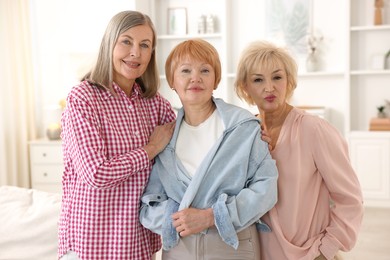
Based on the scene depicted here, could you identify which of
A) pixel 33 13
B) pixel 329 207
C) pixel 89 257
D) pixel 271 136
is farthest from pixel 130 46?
pixel 33 13

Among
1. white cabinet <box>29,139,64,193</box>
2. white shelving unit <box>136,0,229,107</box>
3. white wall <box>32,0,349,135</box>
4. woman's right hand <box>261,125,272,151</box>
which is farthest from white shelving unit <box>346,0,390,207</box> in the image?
woman's right hand <box>261,125,272,151</box>

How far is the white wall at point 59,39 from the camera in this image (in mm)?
5914

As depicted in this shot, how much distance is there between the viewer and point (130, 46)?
181cm

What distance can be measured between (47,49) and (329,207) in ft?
15.9

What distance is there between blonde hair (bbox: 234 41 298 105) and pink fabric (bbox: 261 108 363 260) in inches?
7.4

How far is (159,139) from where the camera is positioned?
179cm

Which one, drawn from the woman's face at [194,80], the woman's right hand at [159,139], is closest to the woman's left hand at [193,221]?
the woman's right hand at [159,139]

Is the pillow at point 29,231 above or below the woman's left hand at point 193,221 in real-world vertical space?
below

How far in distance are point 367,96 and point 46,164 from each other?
3448mm

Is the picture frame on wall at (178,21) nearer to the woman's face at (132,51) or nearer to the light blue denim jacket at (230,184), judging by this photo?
the woman's face at (132,51)

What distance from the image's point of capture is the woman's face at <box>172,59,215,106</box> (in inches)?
66.7

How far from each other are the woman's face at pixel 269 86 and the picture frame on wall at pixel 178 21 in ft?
13.5

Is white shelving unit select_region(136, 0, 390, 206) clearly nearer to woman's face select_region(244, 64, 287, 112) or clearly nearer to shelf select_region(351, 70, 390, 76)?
shelf select_region(351, 70, 390, 76)

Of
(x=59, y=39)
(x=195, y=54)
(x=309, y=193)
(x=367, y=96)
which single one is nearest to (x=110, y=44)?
(x=195, y=54)
